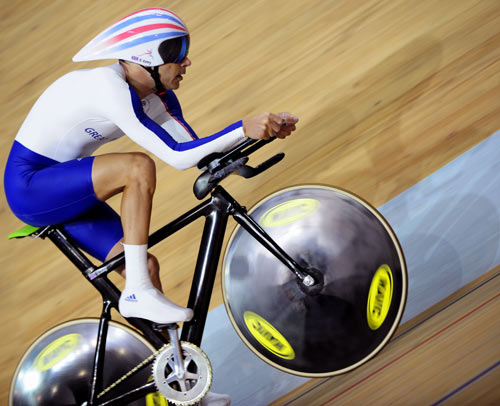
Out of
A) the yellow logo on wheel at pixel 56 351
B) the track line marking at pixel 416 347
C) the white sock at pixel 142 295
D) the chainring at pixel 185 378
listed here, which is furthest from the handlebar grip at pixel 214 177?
the track line marking at pixel 416 347

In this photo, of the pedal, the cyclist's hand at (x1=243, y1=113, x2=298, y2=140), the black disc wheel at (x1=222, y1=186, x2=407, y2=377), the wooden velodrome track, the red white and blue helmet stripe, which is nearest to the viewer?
the cyclist's hand at (x1=243, y1=113, x2=298, y2=140)

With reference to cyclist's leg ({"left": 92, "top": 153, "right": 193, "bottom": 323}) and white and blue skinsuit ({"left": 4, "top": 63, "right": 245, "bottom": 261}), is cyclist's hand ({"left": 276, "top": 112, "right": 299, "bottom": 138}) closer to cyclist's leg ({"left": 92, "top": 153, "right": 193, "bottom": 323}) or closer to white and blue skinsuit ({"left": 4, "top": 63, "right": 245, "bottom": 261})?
white and blue skinsuit ({"left": 4, "top": 63, "right": 245, "bottom": 261})

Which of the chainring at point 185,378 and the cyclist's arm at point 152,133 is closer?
the cyclist's arm at point 152,133

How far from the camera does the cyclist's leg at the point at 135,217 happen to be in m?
1.63

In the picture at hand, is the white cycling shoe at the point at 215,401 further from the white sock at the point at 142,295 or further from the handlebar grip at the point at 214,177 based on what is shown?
the handlebar grip at the point at 214,177

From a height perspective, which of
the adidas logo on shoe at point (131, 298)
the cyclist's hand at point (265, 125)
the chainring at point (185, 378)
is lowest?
the chainring at point (185, 378)

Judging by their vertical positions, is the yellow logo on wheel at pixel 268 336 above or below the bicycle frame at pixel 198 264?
below

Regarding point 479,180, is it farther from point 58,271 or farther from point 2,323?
point 2,323

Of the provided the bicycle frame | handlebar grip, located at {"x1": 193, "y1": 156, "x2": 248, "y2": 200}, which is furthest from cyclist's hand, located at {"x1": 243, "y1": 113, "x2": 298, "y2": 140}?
the bicycle frame

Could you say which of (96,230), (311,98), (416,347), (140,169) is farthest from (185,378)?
(311,98)

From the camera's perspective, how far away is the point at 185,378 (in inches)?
68.6

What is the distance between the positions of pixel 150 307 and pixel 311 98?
1.46 meters

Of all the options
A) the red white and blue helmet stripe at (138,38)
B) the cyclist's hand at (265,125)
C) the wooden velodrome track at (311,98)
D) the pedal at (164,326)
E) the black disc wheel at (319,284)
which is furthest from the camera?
the wooden velodrome track at (311,98)

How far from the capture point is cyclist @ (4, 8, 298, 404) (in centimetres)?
158
